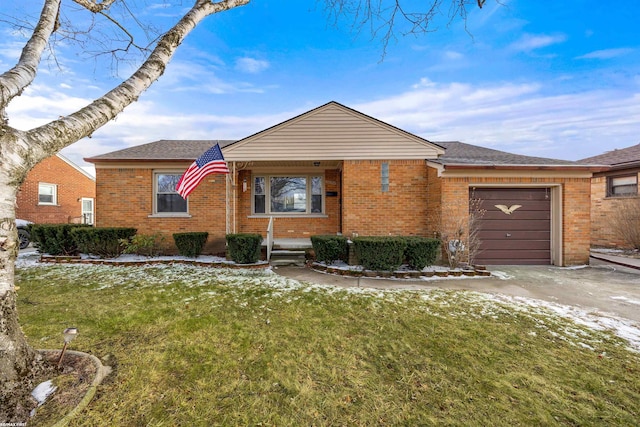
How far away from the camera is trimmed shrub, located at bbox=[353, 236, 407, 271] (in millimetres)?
6691

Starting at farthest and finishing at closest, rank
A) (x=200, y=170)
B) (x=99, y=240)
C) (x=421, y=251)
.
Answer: (x=99, y=240), (x=200, y=170), (x=421, y=251)

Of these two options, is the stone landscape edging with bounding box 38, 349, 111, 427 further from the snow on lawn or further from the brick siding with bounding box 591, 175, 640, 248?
the brick siding with bounding box 591, 175, 640, 248

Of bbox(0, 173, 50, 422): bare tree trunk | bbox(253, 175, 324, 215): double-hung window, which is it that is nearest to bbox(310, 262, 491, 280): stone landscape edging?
bbox(253, 175, 324, 215): double-hung window

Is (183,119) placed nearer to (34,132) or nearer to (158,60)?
(158,60)

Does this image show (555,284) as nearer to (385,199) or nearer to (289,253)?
(385,199)

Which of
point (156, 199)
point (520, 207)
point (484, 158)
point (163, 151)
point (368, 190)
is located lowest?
point (520, 207)

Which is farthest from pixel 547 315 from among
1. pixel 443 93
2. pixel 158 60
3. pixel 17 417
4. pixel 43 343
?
pixel 443 93

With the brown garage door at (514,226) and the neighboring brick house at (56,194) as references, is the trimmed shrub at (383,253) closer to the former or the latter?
the brown garage door at (514,226)

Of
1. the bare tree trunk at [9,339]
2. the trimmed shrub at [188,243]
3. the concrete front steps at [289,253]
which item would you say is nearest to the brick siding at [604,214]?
the concrete front steps at [289,253]

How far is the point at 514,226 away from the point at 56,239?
575 inches

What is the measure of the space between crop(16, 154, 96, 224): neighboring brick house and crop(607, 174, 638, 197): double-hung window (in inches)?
1089

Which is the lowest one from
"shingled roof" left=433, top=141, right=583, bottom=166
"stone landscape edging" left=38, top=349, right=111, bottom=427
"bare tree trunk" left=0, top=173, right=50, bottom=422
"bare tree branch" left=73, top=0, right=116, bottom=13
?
"stone landscape edging" left=38, top=349, right=111, bottom=427

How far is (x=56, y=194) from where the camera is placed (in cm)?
1747

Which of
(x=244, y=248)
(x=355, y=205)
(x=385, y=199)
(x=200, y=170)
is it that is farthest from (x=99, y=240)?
(x=385, y=199)
